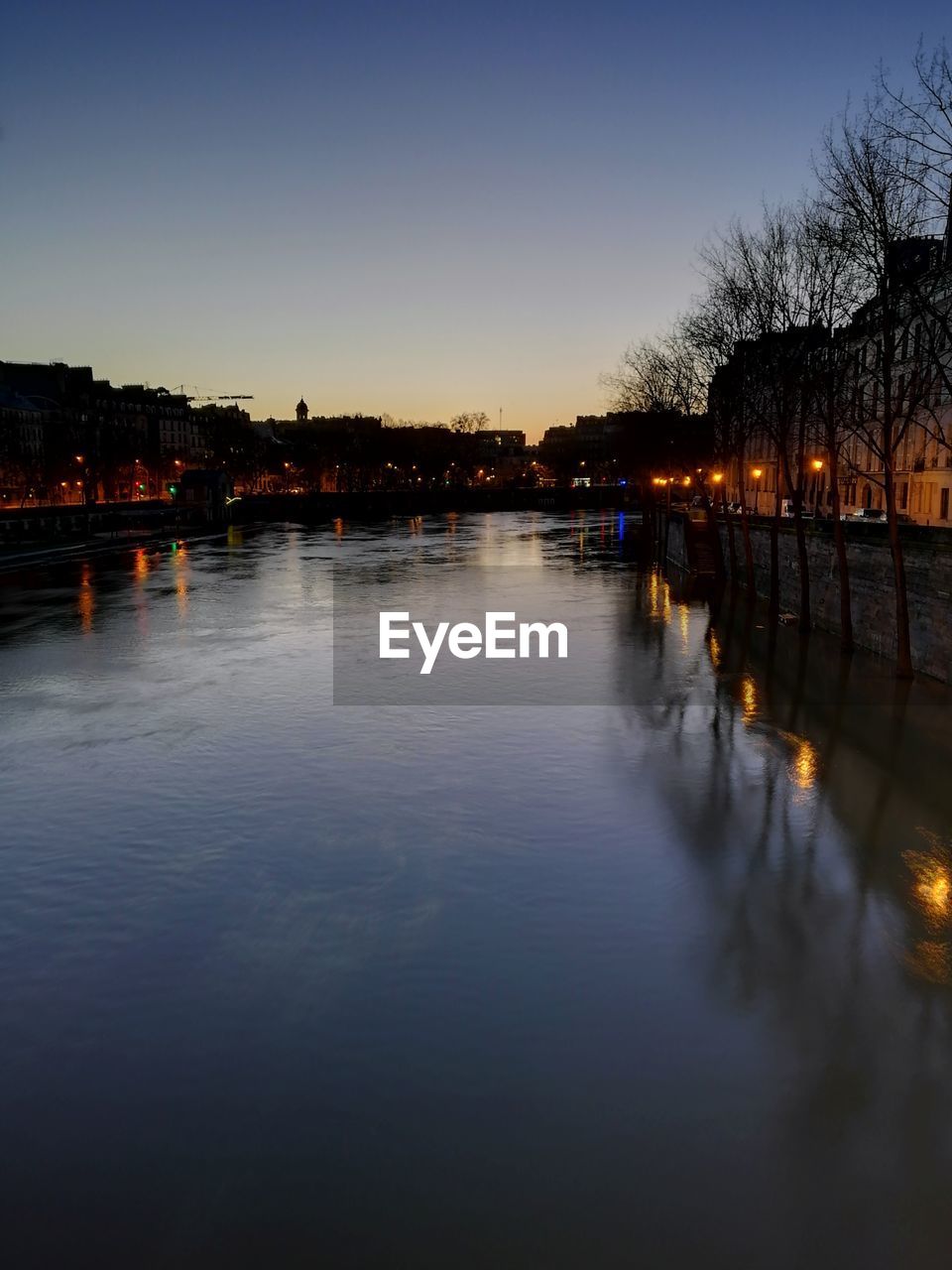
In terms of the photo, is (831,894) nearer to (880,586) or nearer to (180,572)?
(880,586)

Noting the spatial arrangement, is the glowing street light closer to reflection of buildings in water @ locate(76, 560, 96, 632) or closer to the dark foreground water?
reflection of buildings in water @ locate(76, 560, 96, 632)

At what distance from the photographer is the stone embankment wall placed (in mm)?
24797

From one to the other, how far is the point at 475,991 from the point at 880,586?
2278 cm

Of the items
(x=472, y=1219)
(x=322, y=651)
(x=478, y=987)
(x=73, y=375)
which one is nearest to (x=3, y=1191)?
(x=472, y=1219)

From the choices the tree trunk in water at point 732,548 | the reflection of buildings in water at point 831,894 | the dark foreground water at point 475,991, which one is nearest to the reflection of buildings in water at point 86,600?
the dark foreground water at point 475,991

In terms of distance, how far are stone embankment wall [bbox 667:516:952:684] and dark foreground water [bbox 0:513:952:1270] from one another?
166 inches

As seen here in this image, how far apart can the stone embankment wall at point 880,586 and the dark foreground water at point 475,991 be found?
166 inches

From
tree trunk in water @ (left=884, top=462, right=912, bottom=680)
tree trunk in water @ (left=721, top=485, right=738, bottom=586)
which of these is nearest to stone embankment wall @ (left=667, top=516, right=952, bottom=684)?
tree trunk in water @ (left=884, top=462, right=912, bottom=680)

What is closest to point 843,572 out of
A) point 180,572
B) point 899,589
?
point 899,589

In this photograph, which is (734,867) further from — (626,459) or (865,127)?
(626,459)

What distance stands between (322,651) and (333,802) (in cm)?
1499

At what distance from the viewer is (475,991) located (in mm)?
10250

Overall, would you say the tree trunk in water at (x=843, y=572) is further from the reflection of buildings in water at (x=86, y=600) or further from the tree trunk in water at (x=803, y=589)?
the reflection of buildings in water at (x=86, y=600)

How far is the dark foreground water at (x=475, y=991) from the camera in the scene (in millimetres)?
7277
